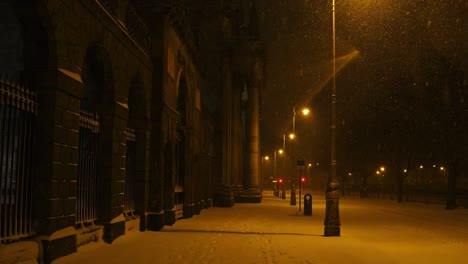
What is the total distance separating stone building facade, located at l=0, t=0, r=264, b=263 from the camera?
10.3 metres

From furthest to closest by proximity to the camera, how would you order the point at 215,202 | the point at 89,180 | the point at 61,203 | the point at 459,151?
the point at 215,202 → the point at 459,151 → the point at 89,180 → the point at 61,203

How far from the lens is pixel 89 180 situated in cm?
1410

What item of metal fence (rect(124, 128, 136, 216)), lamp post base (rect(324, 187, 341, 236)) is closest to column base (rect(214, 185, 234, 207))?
metal fence (rect(124, 128, 136, 216))

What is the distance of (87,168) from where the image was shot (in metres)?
13.9

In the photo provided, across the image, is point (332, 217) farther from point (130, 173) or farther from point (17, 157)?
point (17, 157)

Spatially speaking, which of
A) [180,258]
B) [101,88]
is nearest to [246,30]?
[101,88]

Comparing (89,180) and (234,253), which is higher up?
(89,180)

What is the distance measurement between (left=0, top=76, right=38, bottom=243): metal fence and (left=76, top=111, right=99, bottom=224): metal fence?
2752 millimetres

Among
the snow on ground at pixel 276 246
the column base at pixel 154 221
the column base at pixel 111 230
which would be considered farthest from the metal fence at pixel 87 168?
the column base at pixel 154 221

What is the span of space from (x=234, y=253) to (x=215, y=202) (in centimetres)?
2692

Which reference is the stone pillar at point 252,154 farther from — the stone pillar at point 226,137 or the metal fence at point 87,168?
the metal fence at point 87,168

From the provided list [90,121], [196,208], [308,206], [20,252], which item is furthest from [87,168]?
[308,206]

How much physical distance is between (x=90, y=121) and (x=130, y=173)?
14.1 ft

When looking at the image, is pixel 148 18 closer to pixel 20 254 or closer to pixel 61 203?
pixel 61 203
